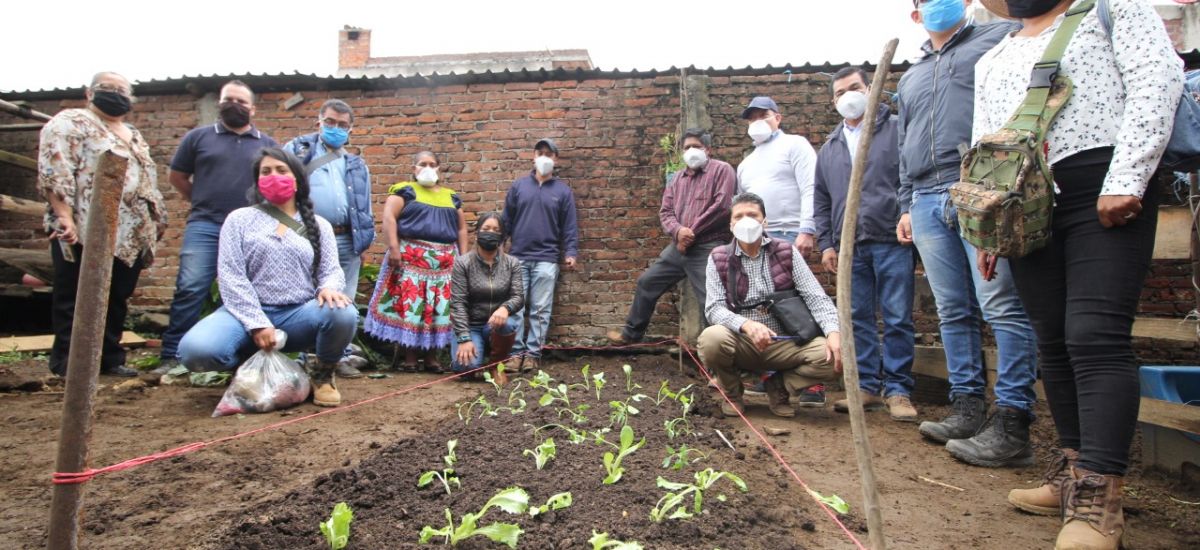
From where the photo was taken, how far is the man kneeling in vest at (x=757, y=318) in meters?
3.53

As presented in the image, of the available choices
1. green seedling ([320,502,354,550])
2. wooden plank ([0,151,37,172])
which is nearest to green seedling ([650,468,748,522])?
green seedling ([320,502,354,550])

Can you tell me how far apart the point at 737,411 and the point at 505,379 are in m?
1.80

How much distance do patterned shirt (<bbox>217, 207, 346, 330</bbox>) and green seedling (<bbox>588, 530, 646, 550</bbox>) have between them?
2.47 meters

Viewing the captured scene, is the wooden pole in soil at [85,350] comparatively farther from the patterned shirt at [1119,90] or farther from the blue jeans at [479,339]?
the blue jeans at [479,339]

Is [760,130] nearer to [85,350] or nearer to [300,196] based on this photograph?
[300,196]

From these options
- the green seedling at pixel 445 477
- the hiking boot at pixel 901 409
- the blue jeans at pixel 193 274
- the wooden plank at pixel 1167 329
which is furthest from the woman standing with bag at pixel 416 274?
the wooden plank at pixel 1167 329

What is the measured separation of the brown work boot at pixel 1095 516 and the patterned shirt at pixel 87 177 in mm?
4689

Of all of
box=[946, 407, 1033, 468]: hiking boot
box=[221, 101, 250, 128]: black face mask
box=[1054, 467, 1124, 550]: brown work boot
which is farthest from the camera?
box=[221, 101, 250, 128]: black face mask

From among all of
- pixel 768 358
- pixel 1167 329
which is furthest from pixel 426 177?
pixel 1167 329

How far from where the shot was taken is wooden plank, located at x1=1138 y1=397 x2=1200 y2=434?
2.30 m

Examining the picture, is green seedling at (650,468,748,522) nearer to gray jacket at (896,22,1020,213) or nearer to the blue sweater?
gray jacket at (896,22,1020,213)

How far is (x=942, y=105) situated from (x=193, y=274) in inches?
175

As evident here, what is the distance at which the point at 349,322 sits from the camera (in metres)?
3.57

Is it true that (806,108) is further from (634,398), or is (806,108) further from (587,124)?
(634,398)
